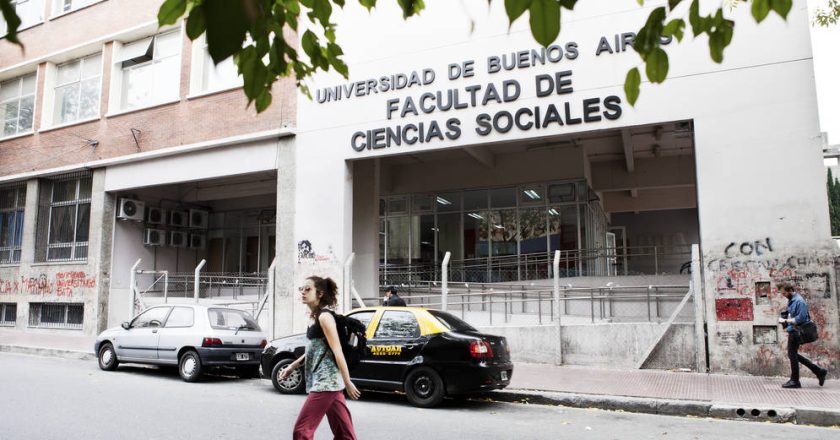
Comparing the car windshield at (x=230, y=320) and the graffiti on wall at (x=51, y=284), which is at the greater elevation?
the graffiti on wall at (x=51, y=284)

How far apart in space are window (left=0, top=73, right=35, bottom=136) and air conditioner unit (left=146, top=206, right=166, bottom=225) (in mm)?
6168

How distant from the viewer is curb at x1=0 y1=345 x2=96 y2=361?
14844 millimetres

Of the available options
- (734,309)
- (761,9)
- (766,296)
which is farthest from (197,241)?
(761,9)

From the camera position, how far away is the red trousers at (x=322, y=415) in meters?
4.67

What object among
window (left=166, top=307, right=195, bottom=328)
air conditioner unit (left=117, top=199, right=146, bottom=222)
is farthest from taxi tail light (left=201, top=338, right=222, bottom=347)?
air conditioner unit (left=117, top=199, right=146, bottom=222)

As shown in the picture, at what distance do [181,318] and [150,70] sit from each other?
11124mm

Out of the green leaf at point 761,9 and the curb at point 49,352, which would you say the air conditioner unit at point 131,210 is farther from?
the green leaf at point 761,9

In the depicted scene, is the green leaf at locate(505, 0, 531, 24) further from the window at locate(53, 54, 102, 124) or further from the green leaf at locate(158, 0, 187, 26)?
the window at locate(53, 54, 102, 124)

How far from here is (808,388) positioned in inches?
390

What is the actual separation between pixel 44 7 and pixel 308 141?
14.1 meters

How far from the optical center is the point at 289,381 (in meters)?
10.1

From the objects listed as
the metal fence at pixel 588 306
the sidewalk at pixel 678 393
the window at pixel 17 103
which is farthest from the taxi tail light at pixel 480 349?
the window at pixel 17 103

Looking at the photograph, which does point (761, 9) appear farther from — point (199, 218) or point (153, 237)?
point (199, 218)

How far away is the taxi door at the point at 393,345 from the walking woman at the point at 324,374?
14.1ft
